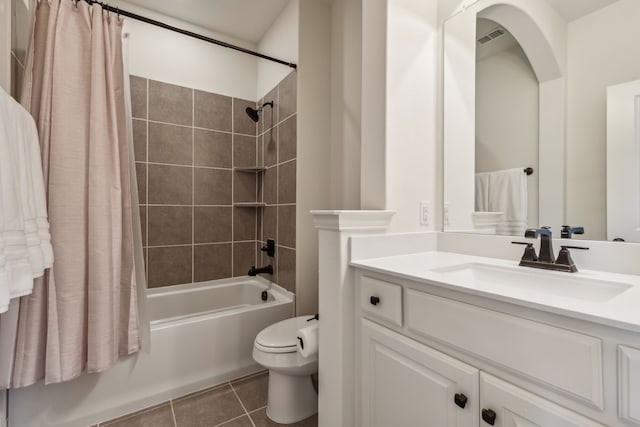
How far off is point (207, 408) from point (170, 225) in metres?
1.38

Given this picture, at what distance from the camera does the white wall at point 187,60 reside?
2199 mm

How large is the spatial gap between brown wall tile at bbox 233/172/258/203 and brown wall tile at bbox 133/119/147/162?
0.72m

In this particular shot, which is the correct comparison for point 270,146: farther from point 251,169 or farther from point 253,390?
point 253,390

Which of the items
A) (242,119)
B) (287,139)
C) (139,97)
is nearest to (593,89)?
(287,139)

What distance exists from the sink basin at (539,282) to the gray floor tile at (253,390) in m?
1.30

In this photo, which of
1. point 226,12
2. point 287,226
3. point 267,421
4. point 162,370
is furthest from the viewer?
point 226,12

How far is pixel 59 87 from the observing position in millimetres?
1282

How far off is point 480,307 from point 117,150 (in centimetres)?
167

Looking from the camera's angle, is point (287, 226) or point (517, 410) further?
point (287, 226)

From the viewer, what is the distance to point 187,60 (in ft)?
7.84

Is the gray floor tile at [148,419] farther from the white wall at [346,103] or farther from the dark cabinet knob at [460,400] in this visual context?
the white wall at [346,103]

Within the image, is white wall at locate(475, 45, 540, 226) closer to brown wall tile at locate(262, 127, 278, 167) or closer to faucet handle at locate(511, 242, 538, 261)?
faucet handle at locate(511, 242, 538, 261)

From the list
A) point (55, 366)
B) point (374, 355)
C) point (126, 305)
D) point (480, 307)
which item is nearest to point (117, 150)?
point (126, 305)

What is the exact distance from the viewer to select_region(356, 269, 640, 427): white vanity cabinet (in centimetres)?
56
